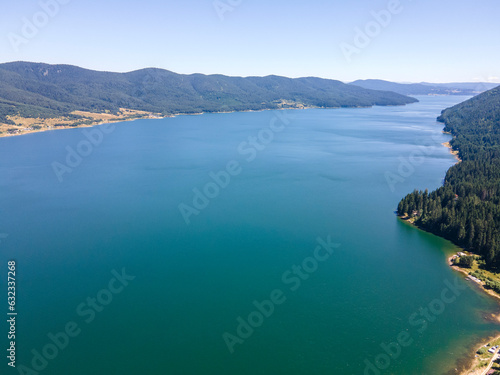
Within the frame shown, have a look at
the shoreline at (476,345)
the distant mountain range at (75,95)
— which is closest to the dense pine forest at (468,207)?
the shoreline at (476,345)

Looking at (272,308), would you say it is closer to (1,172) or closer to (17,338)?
(17,338)

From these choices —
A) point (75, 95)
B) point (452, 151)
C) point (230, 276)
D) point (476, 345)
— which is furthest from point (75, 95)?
point (476, 345)

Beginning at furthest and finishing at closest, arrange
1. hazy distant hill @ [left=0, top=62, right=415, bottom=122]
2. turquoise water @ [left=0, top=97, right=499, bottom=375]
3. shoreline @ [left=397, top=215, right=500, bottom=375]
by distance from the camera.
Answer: hazy distant hill @ [left=0, top=62, right=415, bottom=122]
turquoise water @ [left=0, top=97, right=499, bottom=375]
shoreline @ [left=397, top=215, right=500, bottom=375]

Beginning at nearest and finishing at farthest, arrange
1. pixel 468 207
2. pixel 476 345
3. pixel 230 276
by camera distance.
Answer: pixel 476 345 → pixel 230 276 → pixel 468 207

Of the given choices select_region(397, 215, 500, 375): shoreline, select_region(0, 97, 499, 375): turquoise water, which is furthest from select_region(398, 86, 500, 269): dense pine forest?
select_region(397, 215, 500, 375): shoreline

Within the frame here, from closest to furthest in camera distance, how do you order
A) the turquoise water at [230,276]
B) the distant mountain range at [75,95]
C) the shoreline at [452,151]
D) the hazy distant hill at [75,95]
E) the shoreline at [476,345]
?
the shoreline at [476,345] → the turquoise water at [230,276] → the shoreline at [452,151] → the distant mountain range at [75,95] → the hazy distant hill at [75,95]

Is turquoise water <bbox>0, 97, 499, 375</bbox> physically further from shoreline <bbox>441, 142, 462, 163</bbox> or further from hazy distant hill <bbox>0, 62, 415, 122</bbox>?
hazy distant hill <bbox>0, 62, 415, 122</bbox>

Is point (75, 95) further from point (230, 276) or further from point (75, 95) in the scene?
point (230, 276)

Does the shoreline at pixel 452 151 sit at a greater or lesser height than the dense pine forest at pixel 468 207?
greater

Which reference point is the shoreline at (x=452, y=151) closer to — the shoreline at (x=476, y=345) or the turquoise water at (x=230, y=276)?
the turquoise water at (x=230, y=276)

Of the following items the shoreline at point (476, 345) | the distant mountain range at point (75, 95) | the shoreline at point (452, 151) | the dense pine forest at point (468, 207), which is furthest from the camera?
the distant mountain range at point (75, 95)
